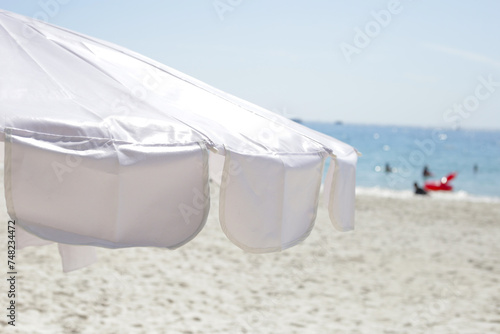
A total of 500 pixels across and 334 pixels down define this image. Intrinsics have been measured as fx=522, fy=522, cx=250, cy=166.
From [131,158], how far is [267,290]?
4.61 m

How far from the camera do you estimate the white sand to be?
15.8 ft

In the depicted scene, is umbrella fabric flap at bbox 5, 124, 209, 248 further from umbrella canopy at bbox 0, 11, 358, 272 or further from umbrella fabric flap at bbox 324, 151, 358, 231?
umbrella fabric flap at bbox 324, 151, 358, 231

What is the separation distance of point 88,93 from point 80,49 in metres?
0.41

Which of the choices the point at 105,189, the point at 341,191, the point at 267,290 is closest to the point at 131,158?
the point at 105,189

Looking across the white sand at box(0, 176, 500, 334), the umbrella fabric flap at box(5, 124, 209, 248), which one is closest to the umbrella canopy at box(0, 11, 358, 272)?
the umbrella fabric flap at box(5, 124, 209, 248)

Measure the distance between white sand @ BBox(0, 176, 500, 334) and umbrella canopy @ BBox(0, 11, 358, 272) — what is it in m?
3.01

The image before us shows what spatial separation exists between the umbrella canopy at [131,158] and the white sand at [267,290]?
301 centimetres

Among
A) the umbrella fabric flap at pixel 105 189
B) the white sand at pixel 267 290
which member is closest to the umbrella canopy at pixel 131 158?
the umbrella fabric flap at pixel 105 189

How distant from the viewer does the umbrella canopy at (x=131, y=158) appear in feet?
4.73

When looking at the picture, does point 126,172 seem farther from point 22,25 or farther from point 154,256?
point 154,256

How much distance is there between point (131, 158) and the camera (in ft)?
4.94

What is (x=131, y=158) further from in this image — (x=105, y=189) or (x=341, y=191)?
(x=341, y=191)

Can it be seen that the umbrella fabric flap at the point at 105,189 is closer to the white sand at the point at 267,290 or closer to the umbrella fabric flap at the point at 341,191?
the umbrella fabric flap at the point at 341,191

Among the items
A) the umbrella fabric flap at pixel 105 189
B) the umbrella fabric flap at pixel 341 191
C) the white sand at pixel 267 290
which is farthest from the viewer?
the white sand at pixel 267 290
